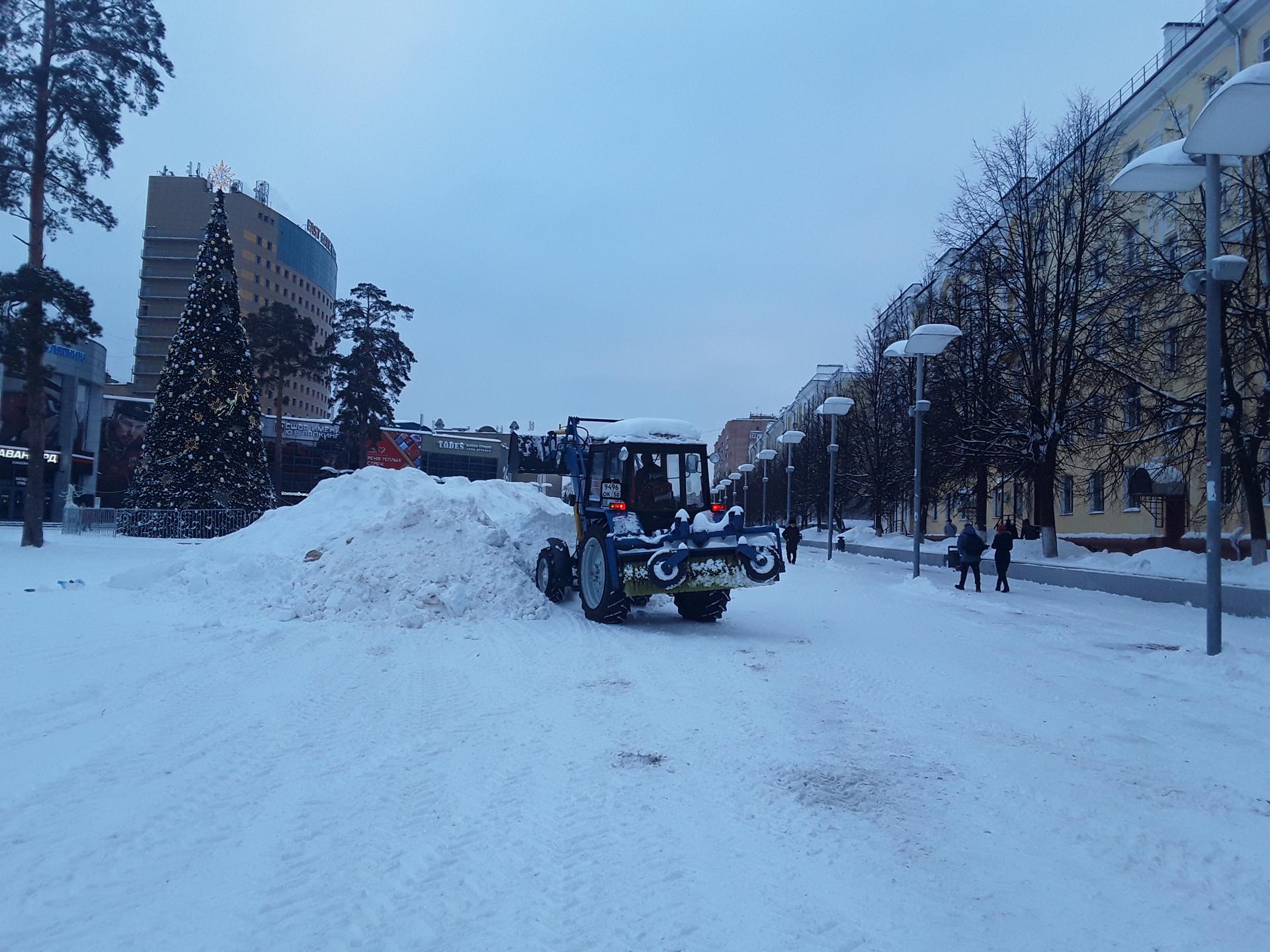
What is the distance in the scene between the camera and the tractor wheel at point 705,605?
14.4 metres

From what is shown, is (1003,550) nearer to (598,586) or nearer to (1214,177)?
(1214,177)

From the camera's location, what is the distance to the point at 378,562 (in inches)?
578

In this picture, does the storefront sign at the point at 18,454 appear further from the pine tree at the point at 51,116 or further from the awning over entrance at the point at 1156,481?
the awning over entrance at the point at 1156,481

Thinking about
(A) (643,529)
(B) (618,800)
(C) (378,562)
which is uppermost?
(A) (643,529)

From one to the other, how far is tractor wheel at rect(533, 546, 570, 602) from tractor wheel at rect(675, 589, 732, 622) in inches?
76.0

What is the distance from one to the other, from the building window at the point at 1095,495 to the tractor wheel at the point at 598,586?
65.4 feet

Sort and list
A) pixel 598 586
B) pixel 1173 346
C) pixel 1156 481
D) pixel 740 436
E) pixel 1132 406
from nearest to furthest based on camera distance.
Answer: pixel 598 586, pixel 1173 346, pixel 1132 406, pixel 1156 481, pixel 740 436

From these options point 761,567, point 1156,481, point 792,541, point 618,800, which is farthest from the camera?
point 792,541

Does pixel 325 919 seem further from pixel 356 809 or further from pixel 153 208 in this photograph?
pixel 153 208

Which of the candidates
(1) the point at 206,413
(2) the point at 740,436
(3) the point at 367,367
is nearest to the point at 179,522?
(1) the point at 206,413

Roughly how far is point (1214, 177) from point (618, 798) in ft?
35.9

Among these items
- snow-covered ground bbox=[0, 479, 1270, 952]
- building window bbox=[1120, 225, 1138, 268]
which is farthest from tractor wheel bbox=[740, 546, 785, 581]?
building window bbox=[1120, 225, 1138, 268]

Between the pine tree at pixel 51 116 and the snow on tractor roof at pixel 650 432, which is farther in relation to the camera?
the pine tree at pixel 51 116

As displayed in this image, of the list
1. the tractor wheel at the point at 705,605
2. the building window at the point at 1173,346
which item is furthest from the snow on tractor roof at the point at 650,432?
the building window at the point at 1173,346
